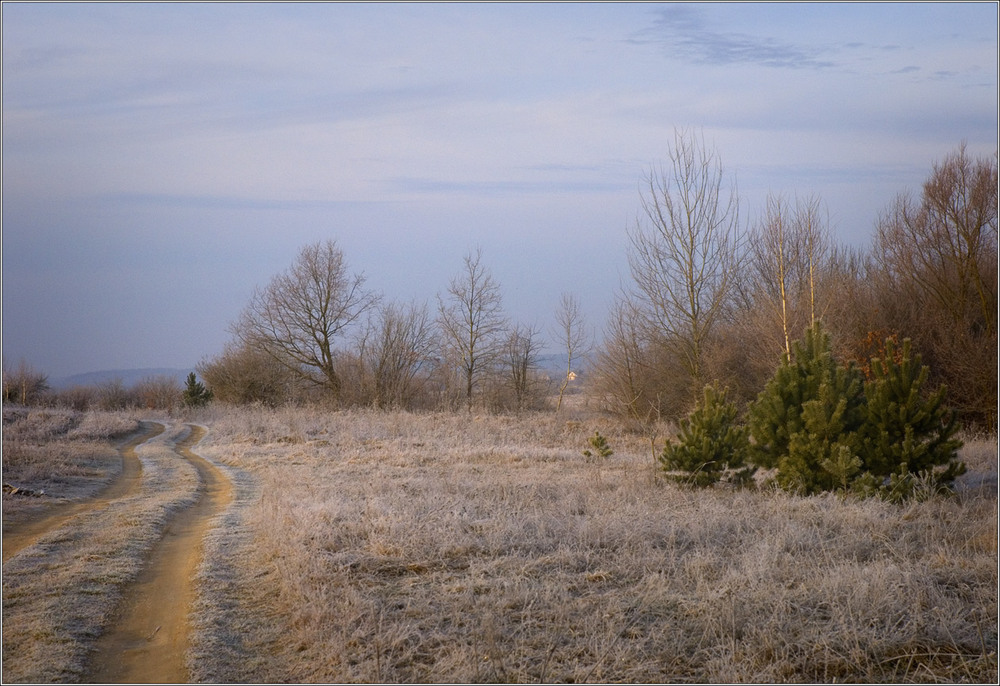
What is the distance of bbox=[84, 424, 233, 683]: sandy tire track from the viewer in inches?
187

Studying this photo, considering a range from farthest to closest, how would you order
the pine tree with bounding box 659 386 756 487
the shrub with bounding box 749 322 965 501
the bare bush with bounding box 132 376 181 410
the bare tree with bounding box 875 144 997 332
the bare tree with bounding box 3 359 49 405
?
the bare bush with bounding box 132 376 181 410 < the bare tree with bounding box 3 359 49 405 < the bare tree with bounding box 875 144 997 332 < the pine tree with bounding box 659 386 756 487 < the shrub with bounding box 749 322 965 501

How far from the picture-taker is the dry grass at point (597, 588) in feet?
15.6

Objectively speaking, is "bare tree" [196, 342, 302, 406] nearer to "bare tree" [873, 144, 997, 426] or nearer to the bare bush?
the bare bush

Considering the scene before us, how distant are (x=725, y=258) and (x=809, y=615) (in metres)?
18.6

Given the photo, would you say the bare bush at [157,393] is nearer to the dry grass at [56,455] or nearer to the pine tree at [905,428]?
the dry grass at [56,455]

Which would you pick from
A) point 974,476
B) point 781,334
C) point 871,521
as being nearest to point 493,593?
point 871,521

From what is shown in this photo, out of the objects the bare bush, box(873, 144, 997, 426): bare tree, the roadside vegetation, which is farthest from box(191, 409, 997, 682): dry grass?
the bare bush

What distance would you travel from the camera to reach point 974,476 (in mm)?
12406

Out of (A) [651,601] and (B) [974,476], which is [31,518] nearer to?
(A) [651,601]

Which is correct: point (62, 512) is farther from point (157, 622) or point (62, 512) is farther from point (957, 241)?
point (957, 241)

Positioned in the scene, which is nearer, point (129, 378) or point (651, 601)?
point (651, 601)

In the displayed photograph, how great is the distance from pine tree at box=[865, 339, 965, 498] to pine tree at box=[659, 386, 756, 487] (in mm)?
1826

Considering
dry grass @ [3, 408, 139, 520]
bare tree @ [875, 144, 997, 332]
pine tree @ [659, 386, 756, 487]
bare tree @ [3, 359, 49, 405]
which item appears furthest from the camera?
bare tree @ [3, 359, 49, 405]

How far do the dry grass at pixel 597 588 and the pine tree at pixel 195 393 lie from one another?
3671cm
